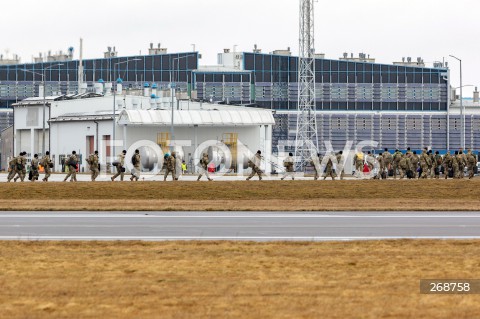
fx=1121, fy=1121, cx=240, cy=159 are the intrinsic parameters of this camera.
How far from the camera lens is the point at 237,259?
18109 mm

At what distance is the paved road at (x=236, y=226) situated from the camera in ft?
78.5

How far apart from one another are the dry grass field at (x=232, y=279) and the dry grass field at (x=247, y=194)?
17.8 m

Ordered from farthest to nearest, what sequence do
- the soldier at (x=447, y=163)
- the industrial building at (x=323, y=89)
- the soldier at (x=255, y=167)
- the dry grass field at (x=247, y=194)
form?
the industrial building at (x=323, y=89) → the soldier at (x=447, y=163) → the soldier at (x=255, y=167) → the dry grass field at (x=247, y=194)

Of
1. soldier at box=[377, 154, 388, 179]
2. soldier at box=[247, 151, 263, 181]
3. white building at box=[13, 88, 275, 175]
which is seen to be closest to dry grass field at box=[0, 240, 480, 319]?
soldier at box=[247, 151, 263, 181]

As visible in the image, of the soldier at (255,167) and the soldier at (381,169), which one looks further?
the soldier at (381,169)

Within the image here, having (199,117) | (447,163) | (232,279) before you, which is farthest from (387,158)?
(232,279)

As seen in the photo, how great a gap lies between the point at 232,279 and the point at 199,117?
7435 cm

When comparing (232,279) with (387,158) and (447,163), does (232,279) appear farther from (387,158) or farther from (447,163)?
(447,163)

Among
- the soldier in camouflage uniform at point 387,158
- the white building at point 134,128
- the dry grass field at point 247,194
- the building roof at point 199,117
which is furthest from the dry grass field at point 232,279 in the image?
the building roof at point 199,117

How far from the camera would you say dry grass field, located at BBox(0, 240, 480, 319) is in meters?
12.9

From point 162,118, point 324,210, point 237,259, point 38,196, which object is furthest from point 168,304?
point 162,118

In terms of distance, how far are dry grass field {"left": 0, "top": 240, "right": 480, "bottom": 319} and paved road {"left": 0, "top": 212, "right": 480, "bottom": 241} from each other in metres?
2.83

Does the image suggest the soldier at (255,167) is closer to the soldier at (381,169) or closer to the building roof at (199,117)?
the soldier at (381,169)

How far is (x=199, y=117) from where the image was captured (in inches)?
3531
